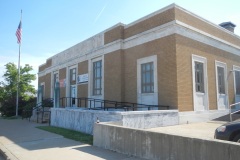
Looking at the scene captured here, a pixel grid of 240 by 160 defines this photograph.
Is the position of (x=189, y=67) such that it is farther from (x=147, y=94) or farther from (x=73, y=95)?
(x=73, y=95)

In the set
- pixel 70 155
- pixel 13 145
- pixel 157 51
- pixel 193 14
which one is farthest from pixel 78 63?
pixel 70 155

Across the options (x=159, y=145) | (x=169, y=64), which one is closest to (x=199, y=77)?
(x=169, y=64)

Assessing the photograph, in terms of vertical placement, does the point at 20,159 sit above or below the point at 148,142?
below

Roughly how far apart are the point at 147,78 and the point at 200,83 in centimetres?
388

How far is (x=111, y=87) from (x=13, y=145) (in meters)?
11.1

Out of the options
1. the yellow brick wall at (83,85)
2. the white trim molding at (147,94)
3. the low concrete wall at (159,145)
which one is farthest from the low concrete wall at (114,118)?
the yellow brick wall at (83,85)

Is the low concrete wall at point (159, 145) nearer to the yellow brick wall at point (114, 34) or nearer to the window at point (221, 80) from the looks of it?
the yellow brick wall at point (114, 34)

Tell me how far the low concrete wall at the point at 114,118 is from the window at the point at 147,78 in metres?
3.06

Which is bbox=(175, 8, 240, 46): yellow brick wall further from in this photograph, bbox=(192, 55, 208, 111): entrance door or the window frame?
the window frame

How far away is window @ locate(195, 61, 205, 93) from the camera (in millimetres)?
16984

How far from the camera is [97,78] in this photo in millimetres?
22359

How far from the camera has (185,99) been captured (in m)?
15.3

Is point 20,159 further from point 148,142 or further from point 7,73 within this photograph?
point 7,73

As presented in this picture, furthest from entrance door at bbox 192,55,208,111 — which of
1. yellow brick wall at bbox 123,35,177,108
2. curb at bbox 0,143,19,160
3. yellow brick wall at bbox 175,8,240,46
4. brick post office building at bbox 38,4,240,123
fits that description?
curb at bbox 0,143,19,160
